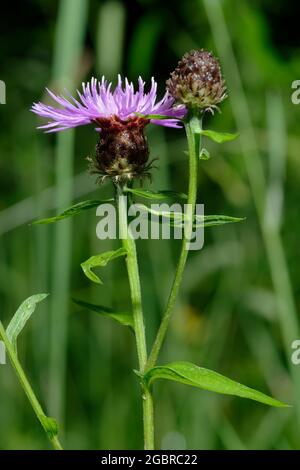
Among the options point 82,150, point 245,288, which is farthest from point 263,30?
point 82,150

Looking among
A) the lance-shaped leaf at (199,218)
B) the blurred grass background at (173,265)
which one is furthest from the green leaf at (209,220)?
the blurred grass background at (173,265)

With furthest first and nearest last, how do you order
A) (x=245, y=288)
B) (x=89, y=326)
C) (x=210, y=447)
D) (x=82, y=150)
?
(x=82, y=150)
(x=89, y=326)
(x=245, y=288)
(x=210, y=447)

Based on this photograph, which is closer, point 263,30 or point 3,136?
point 263,30

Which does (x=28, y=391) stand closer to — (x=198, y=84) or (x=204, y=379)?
(x=204, y=379)

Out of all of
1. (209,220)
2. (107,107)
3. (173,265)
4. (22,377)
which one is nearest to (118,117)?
(107,107)

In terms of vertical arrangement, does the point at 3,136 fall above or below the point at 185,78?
above
